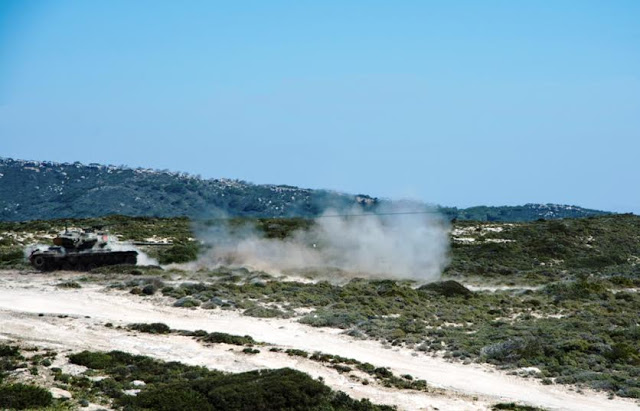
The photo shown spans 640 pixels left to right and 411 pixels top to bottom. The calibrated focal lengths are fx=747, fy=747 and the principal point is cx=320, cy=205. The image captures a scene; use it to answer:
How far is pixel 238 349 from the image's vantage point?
30672 mm

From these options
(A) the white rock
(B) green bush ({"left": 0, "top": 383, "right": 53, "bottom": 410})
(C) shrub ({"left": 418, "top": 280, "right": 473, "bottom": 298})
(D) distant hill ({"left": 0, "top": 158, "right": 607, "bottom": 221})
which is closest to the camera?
(B) green bush ({"left": 0, "top": 383, "right": 53, "bottom": 410})

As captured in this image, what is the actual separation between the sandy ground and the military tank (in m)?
6.72

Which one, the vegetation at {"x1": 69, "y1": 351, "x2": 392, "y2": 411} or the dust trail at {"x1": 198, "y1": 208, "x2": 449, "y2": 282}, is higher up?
the dust trail at {"x1": 198, "y1": 208, "x2": 449, "y2": 282}

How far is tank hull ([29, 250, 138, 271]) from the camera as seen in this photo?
4947cm

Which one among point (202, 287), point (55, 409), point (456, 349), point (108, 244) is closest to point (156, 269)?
point (108, 244)

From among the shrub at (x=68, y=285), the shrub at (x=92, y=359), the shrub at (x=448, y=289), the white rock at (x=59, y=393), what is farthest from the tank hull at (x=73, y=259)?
the white rock at (x=59, y=393)

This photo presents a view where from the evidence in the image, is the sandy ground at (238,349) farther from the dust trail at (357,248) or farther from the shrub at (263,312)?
the dust trail at (357,248)

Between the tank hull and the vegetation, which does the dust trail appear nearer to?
the tank hull

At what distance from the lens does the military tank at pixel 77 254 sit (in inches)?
1951

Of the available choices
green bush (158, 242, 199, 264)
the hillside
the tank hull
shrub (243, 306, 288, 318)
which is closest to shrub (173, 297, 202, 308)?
the hillside

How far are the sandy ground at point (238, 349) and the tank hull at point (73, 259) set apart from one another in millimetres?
6621

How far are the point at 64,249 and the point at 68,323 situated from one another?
1740 centimetres

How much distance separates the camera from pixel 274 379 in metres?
24.6

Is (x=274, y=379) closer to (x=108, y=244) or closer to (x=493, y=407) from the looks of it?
(x=493, y=407)
